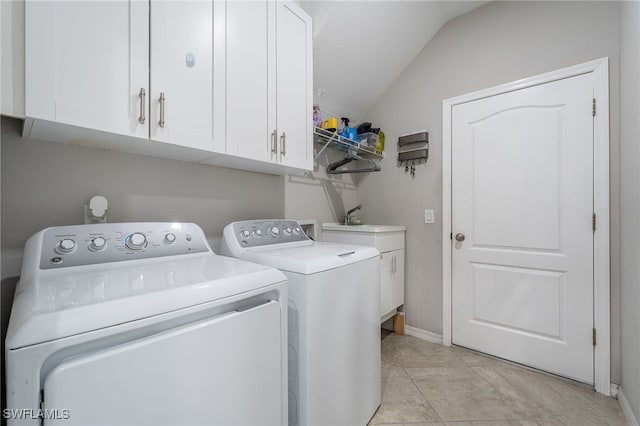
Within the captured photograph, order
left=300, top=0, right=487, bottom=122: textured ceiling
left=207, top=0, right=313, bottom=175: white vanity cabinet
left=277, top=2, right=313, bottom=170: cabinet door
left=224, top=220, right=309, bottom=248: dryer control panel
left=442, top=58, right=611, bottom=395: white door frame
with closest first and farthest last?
1. left=207, top=0, right=313, bottom=175: white vanity cabinet
2. left=224, top=220, right=309, bottom=248: dryer control panel
3. left=277, top=2, right=313, bottom=170: cabinet door
4. left=442, top=58, right=611, bottom=395: white door frame
5. left=300, top=0, right=487, bottom=122: textured ceiling

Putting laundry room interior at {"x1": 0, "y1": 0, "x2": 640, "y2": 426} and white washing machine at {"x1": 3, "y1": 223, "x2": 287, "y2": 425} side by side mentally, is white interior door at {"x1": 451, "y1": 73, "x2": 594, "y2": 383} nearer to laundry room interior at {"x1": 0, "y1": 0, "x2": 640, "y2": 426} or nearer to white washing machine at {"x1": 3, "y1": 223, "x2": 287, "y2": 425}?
laundry room interior at {"x1": 0, "y1": 0, "x2": 640, "y2": 426}

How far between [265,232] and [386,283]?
1.19m

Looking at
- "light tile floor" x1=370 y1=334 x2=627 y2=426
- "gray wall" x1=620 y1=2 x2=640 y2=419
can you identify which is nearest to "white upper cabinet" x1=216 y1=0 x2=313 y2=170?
"light tile floor" x1=370 y1=334 x2=627 y2=426

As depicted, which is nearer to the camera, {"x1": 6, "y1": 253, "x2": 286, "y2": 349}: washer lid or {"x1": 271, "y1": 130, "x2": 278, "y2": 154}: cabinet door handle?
{"x1": 6, "y1": 253, "x2": 286, "y2": 349}: washer lid

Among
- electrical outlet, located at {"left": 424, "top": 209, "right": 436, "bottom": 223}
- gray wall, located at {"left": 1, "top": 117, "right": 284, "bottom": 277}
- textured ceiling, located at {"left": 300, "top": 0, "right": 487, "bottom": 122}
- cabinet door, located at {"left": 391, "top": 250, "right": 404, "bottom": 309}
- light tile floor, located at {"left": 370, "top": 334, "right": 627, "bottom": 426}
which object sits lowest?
light tile floor, located at {"left": 370, "top": 334, "right": 627, "bottom": 426}

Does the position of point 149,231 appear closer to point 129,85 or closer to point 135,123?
point 135,123

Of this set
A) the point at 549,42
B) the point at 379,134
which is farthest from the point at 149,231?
the point at 549,42

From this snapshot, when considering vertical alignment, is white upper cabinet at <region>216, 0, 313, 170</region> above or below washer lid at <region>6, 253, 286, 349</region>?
above

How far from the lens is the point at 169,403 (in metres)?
0.69

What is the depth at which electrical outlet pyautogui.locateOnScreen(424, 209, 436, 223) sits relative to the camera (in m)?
2.40

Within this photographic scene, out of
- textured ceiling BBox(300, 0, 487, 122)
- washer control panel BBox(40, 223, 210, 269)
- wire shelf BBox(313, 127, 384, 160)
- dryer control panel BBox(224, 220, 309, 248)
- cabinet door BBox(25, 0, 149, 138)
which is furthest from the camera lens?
wire shelf BBox(313, 127, 384, 160)

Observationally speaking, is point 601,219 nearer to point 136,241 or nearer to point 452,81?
point 452,81

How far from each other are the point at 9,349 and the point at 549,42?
2.95 meters

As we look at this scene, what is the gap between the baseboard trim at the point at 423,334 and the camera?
7.80 ft
